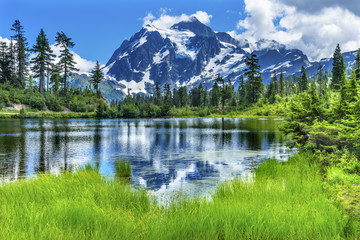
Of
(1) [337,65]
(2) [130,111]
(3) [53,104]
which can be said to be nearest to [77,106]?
(3) [53,104]

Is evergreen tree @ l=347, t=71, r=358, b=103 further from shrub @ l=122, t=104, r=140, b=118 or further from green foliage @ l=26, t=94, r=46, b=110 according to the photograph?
shrub @ l=122, t=104, r=140, b=118

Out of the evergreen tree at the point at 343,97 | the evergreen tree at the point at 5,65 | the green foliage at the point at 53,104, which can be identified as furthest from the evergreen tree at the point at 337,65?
the evergreen tree at the point at 5,65

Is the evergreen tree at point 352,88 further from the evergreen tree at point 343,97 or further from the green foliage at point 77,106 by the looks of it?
the green foliage at point 77,106

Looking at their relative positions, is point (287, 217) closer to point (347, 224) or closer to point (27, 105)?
point (347, 224)

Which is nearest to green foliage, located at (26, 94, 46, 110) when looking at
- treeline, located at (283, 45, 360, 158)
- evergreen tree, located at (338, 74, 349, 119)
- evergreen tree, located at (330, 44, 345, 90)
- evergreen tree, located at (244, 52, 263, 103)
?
treeline, located at (283, 45, 360, 158)

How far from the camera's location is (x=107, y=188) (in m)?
9.84

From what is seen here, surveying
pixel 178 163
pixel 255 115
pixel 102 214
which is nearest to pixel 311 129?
pixel 178 163

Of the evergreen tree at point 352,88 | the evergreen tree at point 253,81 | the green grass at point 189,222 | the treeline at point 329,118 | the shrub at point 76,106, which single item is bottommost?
the green grass at point 189,222

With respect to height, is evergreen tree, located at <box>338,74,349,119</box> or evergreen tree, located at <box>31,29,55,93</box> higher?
evergreen tree, located at <box>31,29,55,93</box>

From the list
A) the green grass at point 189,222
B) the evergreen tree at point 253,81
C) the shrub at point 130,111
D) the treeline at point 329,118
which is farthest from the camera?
the evergreen tree at point 253,81

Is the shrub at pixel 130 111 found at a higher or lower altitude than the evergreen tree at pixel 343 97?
higher

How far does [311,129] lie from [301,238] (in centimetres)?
1411

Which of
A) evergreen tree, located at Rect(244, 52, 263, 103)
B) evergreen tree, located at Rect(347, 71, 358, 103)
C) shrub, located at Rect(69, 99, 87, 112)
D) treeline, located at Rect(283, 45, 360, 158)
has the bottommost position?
treeline, located at Rect(283, 45, 360, 158)

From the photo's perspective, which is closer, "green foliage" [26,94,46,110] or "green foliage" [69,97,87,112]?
"green foliage" [26,94,46,110]
